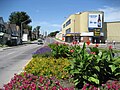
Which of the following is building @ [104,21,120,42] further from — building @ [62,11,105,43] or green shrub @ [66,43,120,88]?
green shrub @ [66,43,120,88]

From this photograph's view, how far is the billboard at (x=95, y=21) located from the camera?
9400 centimetres

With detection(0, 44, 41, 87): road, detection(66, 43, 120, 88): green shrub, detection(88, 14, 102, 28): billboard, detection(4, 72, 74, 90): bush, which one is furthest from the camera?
detection(88, 14, 102, 28): billboard

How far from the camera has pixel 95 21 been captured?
310ft

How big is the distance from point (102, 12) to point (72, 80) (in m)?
89.3

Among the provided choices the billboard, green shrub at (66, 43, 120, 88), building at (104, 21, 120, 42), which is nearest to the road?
green shrub at (66, 43, 120, 88)

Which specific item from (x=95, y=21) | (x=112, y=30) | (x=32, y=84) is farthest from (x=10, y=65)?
(x=112, y=30)

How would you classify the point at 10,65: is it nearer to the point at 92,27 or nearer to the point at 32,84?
the point at 32,84

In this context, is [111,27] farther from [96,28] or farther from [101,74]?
[101,74]

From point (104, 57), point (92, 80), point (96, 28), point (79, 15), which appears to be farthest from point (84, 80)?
point (79, 15)

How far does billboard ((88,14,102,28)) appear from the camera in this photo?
94.0m

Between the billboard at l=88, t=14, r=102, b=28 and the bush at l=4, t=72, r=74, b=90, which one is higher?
the billboard at l=88, t=14, r=102, b=28

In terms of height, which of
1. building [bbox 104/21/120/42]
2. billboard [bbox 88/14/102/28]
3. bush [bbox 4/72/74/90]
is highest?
billboard [bbox 88/14/102/28]

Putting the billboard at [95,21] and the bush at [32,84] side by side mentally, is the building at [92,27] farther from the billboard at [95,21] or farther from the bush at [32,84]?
the bush at [32,84]

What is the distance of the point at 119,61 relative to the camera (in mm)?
8102
